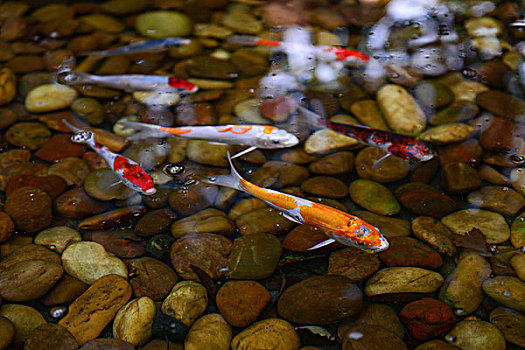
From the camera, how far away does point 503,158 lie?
12.2ft

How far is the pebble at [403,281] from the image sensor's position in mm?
2887

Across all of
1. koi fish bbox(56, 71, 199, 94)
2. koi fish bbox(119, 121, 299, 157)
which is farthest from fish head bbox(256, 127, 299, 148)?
koi fish bbox(56, 71, 199, 94)

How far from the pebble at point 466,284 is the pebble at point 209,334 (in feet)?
4.80

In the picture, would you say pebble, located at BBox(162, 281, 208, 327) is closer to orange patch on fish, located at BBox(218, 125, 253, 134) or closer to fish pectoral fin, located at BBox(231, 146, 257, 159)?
fish pectoral fin, located at BBox(231, 146, 257, 159)

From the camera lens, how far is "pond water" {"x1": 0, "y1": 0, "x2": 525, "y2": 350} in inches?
111

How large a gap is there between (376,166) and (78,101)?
10.1 feet

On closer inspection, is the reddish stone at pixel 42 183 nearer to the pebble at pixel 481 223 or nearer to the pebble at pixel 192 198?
the pebble at pixel 192 198

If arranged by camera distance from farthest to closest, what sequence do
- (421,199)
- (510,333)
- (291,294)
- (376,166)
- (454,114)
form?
(454,114)
(376,166)
(421,199)
(291,294)
(510,333)

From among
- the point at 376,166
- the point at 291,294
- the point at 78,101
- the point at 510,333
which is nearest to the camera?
the point at 510,333

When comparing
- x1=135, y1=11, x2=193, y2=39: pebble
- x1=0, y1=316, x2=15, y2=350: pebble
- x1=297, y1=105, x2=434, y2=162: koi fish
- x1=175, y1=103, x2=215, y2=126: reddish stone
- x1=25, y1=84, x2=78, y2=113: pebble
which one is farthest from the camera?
x1=135, y1=11, x2=193, y2=39: pebble

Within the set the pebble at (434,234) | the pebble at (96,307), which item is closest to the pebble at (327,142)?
the pebble at (434,234)

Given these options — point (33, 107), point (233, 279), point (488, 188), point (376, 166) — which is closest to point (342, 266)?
point (233, 279)

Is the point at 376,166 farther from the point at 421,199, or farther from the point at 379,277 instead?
the point at 379,277

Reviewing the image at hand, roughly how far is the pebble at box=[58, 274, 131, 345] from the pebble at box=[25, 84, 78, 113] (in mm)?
2188
